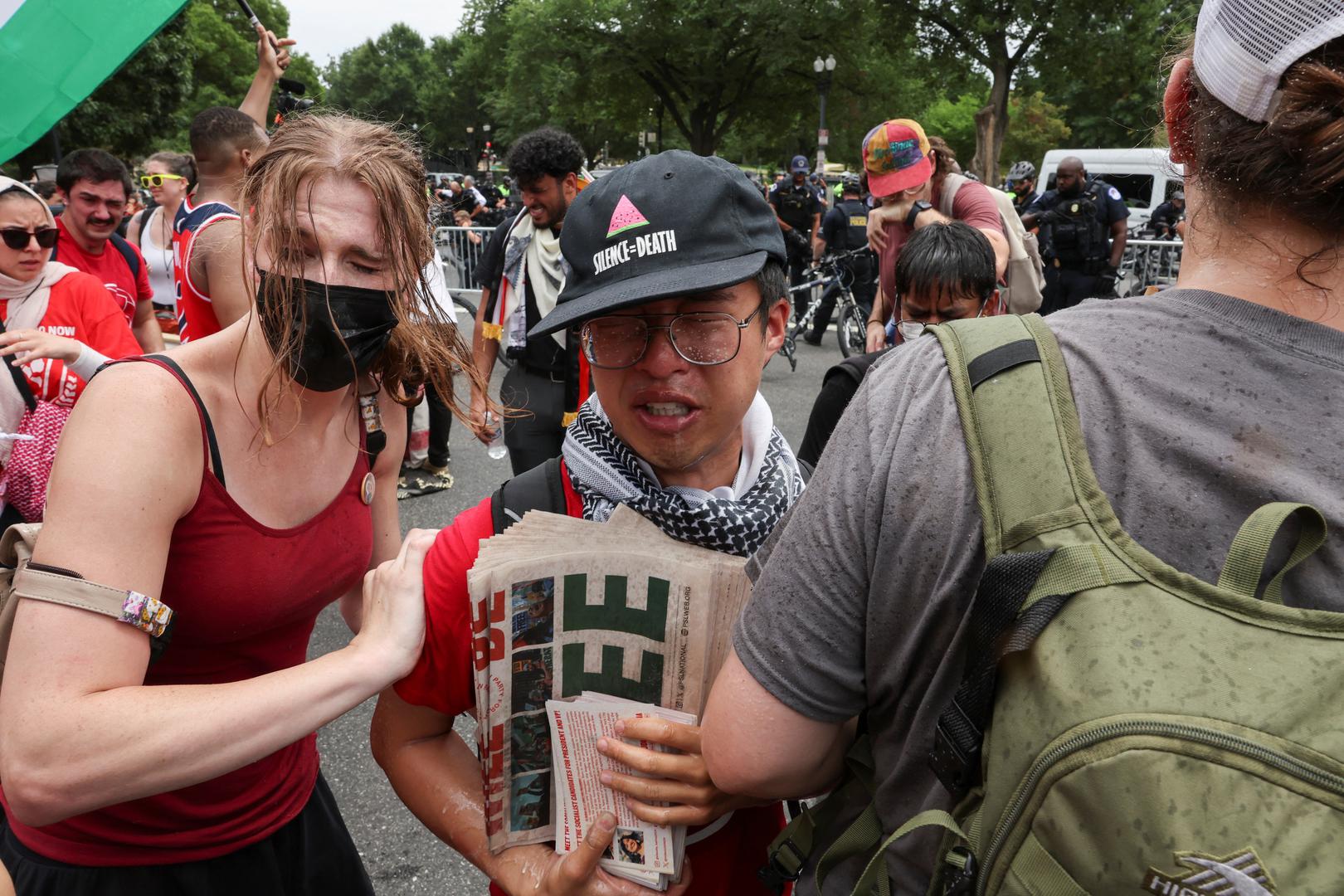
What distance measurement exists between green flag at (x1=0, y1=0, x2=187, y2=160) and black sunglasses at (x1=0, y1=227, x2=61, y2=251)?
0.25 m

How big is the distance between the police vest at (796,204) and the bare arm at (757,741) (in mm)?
12788

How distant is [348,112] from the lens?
198 centimetres

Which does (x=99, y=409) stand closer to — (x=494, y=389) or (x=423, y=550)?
(x=423, y=550)

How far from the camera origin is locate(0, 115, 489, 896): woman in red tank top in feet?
4.05

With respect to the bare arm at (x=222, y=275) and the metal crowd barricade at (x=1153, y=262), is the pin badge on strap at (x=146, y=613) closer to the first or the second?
the bare arm at (x=222, y=275)

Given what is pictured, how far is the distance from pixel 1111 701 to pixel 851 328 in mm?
10450

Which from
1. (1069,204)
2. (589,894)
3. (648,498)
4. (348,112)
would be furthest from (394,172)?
(1069,204)

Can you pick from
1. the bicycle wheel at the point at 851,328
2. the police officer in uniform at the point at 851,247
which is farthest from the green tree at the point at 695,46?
the bicycle wheel at the point at 851,328

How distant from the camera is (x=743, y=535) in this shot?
4.35 ft

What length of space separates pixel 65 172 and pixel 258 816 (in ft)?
13.6

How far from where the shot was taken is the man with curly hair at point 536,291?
4.25 m

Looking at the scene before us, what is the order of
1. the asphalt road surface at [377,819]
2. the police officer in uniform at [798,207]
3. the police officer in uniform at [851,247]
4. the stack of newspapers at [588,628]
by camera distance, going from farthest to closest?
the police officer in uniform at [798,207], the police officer in uniform at [851,247], the asphalt road surface at [377,819], the stack of newspapers at [588,628]

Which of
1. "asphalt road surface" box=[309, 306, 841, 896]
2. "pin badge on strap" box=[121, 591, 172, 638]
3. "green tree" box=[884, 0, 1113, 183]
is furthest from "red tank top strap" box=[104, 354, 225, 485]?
"green tree" box=[884, 0, 1113, 183]

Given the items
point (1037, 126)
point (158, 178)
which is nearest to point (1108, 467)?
point (158, 178)
